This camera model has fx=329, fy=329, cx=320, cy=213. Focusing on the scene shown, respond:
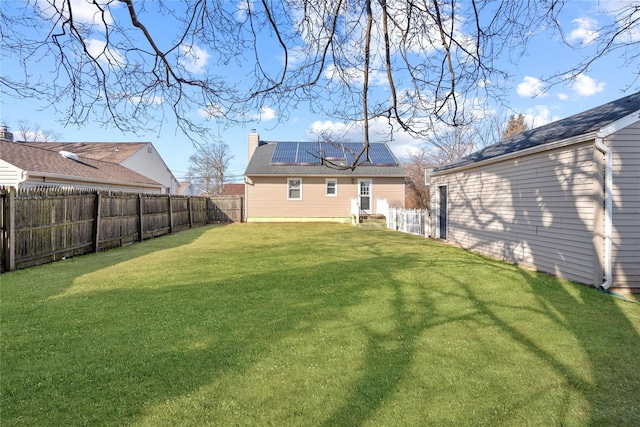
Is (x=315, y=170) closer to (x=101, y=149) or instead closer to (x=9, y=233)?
(x=9, y=233)

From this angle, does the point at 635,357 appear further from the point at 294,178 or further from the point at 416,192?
the point at 416,192

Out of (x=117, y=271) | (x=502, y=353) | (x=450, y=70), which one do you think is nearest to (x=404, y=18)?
(x=450, y=70)

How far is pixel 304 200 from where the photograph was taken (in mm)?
18734

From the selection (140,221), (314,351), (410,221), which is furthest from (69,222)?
(410,221)

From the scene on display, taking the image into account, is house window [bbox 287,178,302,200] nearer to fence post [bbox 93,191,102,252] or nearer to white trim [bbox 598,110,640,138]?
fence post [bbox 93,191,102,252]

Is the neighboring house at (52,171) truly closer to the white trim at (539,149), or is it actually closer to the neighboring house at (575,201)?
the white trim at (539,149)

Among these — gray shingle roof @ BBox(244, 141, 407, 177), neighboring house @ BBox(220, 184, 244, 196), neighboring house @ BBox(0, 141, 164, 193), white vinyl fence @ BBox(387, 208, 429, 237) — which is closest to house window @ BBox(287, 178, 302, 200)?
gray shingle roof @ BBox(244, 141, 407, 177)

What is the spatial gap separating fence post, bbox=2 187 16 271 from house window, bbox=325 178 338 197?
45.9 feet

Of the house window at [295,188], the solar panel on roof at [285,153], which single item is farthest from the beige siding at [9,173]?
the house window at [295,188]

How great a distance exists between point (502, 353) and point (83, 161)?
20.0 metres

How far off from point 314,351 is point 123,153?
24331mm

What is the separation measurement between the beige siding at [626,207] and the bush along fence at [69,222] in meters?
11.0

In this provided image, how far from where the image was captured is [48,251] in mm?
7387

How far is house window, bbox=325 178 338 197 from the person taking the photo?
61.6 ft
